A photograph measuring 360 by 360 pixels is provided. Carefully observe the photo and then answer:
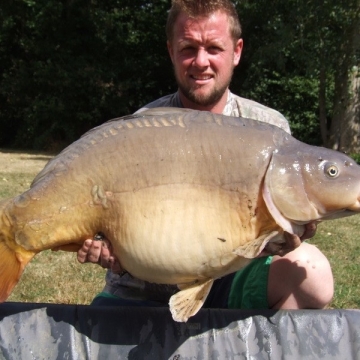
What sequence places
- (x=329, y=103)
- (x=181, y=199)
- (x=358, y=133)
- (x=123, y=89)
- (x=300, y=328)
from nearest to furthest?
1. (x=181, y=199)
2. (x=300, y=328)
3. (x=358, y=133)
4. (x=329, y=103)
5. (x=123, y=89)

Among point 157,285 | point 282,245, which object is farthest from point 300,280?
point 157,285

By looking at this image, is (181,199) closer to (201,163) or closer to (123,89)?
(201,163)

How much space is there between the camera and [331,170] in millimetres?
1650

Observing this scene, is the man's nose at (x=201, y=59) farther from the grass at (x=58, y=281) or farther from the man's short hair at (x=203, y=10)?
the grass at (x=58, y=281)

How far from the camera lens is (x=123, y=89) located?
43.8 feet

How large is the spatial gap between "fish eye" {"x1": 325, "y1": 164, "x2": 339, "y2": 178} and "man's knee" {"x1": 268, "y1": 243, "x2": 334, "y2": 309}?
0.42 meters

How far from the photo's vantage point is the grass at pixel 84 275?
305 cm

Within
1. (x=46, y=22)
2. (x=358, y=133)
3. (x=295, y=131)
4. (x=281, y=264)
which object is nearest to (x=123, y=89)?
(x=46, y=22)

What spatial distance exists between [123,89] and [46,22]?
229cm

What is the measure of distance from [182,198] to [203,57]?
804 millimetres

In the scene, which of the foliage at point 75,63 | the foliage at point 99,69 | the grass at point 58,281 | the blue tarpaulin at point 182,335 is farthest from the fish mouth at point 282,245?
the foliage at point 75,63

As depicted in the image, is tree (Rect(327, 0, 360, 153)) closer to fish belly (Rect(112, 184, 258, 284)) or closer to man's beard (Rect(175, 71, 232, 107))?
man's beard (Rect(175, 71, 232, 107))

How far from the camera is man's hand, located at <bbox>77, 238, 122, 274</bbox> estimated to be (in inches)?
68.9

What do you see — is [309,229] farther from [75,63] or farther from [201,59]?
[75,63]
